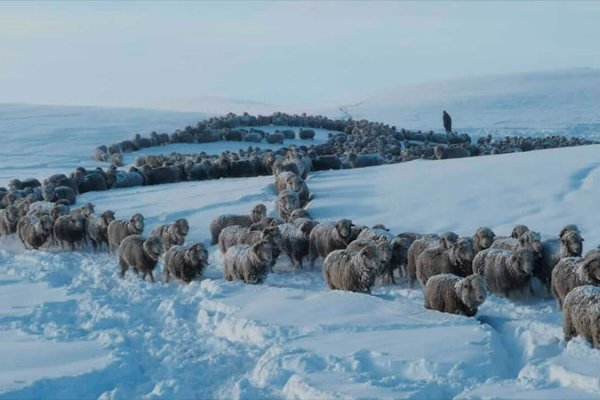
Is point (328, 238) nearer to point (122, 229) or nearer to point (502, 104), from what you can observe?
point (122, 229)

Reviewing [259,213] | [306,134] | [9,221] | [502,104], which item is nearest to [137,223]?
[259,213]

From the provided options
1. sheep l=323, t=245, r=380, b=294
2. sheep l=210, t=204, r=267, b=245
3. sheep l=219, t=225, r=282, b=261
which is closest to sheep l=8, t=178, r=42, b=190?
sheep l=210, t=204, r=267, b=245

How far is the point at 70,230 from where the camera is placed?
52.0 feet

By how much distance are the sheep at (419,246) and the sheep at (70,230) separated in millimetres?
7066

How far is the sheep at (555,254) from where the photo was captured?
1056 cm

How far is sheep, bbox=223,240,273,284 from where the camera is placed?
1178 cm

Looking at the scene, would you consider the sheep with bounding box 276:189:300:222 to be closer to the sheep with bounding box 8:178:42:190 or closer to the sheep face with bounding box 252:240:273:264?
the sheep face with bounding box 252:240:273:264

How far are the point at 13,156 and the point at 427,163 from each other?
70.3 feet

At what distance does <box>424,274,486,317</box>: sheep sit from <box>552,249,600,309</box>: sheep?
100 centimetres

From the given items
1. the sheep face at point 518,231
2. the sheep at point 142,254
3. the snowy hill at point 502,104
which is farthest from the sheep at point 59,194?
the snowy hill at point 502,104

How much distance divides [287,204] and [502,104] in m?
49.5

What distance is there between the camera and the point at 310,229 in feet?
43.8

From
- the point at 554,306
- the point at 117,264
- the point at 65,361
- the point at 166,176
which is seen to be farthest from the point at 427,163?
the point at 65,361

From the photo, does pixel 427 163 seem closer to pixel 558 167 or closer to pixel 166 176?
pixel 558 167
